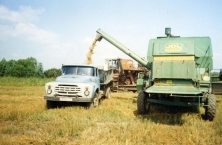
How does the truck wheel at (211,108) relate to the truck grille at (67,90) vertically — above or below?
below

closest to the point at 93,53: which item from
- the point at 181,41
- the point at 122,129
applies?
the point at 181,41

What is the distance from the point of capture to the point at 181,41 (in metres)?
8.04

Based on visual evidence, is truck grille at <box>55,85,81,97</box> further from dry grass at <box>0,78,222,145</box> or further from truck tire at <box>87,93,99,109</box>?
dry grass at <box>0,78,222,145</box>

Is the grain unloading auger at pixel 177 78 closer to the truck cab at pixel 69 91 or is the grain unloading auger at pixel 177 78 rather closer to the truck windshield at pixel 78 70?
the truck cab at pixel 69 91

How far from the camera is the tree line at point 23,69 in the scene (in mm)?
79125

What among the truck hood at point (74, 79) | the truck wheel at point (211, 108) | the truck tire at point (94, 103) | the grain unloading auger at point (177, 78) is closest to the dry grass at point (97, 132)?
the truck wheel at point (211, 108)

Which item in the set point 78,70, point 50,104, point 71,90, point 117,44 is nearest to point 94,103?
point 71,90

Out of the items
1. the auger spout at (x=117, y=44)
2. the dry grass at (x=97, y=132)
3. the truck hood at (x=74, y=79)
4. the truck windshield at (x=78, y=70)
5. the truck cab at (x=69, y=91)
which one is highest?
the auger spout at (x=117, y=44)

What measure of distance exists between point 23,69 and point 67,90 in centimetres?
7908

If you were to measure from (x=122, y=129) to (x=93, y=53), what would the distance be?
28.4ft

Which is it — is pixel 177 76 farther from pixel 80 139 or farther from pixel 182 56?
pixel 80 139

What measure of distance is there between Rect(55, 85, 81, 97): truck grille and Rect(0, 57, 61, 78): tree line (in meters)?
69.9

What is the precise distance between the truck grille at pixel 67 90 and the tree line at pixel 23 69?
69903 mm

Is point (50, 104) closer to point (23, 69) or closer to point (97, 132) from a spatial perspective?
point (97, 132)
